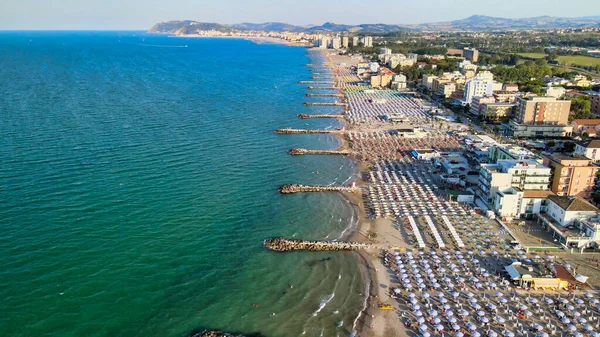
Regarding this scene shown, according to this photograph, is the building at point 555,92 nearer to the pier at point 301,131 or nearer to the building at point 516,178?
the pier at point 301,131

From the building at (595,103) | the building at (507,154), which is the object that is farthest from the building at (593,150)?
the building at (595,103)

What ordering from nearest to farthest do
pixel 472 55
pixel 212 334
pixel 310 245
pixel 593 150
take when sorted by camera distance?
pixel 212 334, pixel 310 245, pixel 593 150, pixel 472 55

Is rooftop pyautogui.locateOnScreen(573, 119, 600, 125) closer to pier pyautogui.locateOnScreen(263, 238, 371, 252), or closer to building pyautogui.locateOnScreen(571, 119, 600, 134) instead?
building pyautogui.locateOnScreen(571, 119, 600, 134)

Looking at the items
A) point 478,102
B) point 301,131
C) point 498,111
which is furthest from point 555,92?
point 301,131

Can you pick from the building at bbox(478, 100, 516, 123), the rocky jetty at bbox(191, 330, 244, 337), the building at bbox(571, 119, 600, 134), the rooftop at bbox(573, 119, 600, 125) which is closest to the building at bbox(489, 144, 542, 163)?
the building at bbox(571, 119, 600, 134)

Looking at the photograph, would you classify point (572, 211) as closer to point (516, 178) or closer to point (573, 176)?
point (516, 178)

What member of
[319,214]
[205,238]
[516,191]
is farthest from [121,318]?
[516,191]

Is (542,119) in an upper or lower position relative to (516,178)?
lower
